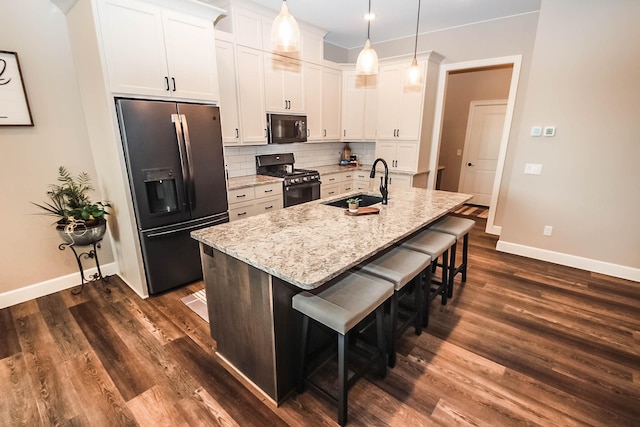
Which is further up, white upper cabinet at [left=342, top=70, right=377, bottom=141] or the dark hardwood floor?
white upper cabinet at [left=342, top=70, right=377, bottom=141]

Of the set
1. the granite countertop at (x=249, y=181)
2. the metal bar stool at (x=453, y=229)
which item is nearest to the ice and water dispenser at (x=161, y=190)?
the granite countertop at (x=249, y=181)

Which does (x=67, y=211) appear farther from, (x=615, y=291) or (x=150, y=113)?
(x=615, y=291)

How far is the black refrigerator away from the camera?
8.27 ft

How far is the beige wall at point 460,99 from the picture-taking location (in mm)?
5758

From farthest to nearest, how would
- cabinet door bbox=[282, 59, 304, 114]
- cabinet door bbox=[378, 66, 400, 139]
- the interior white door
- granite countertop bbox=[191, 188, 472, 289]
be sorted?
the interior white door
cabinet door bbox=[378, 66, 400, 139]
cabinet door bbox=[282, 59, 304, 114]
granite countertop bbox=[191, 188, 472, 289]

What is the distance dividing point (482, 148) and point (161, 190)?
239 inches

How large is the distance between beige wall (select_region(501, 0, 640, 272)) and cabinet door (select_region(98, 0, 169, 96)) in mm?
3949

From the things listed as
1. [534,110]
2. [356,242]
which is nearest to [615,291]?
[534,110]

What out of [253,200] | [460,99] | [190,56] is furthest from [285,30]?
[460,99]

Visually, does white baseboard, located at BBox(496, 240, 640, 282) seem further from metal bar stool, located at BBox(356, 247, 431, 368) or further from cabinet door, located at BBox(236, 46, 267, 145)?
cabinet door, located at BBox(236, 46, 267, 145)

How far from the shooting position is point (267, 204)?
12.6ft

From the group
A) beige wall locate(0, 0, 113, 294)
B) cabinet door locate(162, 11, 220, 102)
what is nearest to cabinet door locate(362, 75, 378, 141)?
cabinet door locate(162, 11, 220, 102)

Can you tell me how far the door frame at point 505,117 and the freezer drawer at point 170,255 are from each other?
367cm

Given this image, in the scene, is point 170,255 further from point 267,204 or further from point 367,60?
point 367,60
